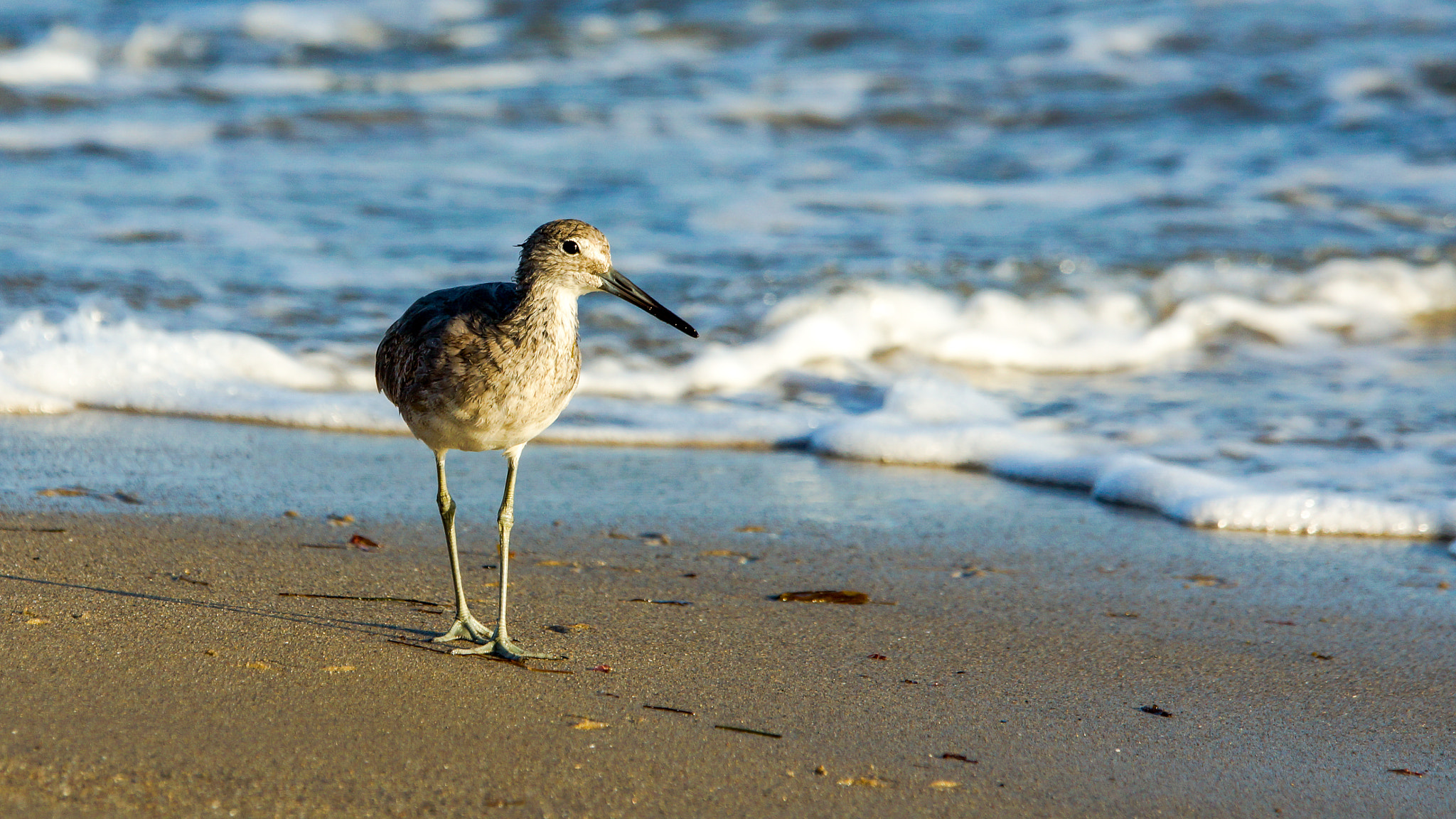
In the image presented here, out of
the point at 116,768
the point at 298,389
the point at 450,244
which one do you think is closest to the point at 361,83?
the point at 450,244

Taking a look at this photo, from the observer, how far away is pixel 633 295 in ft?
12.0

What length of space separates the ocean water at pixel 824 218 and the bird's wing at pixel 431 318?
7.12 ft

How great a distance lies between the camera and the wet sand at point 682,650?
8.93ft

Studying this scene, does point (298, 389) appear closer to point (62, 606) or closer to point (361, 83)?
point (62, 606)

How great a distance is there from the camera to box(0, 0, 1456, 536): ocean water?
6086mm

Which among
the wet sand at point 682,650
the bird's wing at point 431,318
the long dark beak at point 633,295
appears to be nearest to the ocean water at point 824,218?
the wet sand at point 682,650

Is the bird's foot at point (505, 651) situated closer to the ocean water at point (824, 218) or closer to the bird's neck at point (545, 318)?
the bird's neck at point (545, 318)

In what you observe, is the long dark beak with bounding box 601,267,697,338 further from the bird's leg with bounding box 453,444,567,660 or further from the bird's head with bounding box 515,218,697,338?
the bird's leg with bounding box 453,444,567,660

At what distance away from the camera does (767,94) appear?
13211mm

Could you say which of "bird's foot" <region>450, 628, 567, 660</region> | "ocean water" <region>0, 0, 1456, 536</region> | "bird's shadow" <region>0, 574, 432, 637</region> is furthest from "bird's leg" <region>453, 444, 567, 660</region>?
"ocean water" <region>0, 0, 1456, 536</region>

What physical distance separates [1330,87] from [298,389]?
10073 mm

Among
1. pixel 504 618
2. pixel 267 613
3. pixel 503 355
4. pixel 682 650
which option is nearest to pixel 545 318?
pixel 503 355

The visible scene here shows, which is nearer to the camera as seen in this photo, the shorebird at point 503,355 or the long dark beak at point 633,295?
the shorebird at point 503,355

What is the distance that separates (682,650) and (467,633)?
1.74 ft
